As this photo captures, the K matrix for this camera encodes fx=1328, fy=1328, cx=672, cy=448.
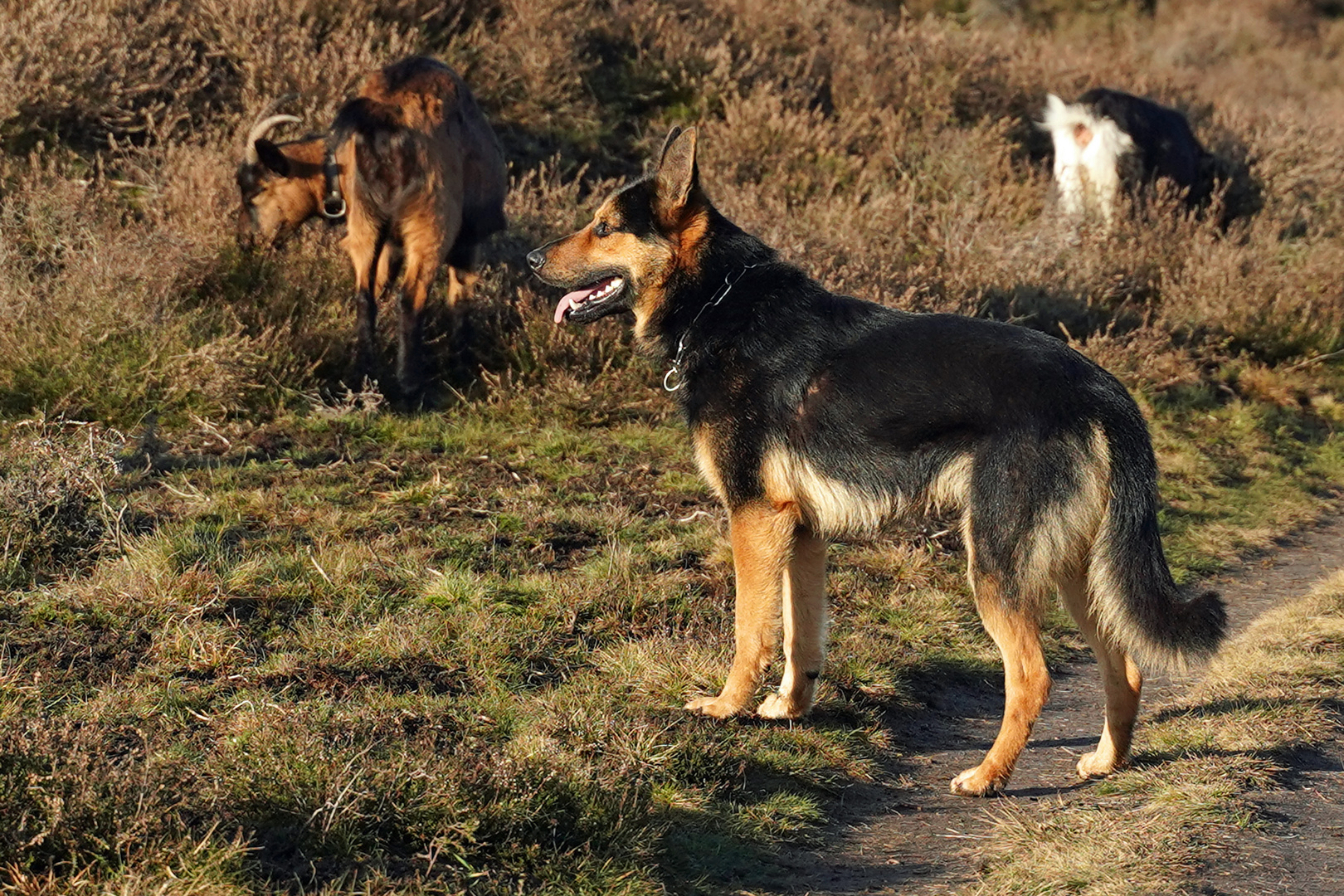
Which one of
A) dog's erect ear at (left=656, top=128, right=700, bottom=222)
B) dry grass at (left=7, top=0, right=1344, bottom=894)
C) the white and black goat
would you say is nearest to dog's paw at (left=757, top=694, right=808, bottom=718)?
dry grass at (left=7, top=0, right=1344, bottom=894)

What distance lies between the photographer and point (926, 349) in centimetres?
495

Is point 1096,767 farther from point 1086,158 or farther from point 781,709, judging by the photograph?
point 1086,158

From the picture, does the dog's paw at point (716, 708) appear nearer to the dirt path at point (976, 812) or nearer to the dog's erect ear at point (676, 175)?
the dirt path at point (976, 812)

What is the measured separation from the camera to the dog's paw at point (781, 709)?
540 cm

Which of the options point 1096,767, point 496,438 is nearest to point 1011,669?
point 1096,767

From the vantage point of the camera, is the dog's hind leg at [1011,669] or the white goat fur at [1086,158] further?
the white goat fur at [1086,158]

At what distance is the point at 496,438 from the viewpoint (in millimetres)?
8555

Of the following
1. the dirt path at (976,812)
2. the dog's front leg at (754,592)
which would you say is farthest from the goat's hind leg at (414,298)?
the dirt path at (976,812)

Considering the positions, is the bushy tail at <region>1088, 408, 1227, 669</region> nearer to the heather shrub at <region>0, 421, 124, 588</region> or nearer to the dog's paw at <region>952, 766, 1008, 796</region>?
the dog's paw at <region>952, 766, 1008, 796</region>

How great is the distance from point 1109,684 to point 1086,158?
9.36 meters

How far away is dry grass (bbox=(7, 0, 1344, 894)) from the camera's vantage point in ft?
13.1

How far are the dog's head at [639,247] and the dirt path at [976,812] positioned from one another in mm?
2149

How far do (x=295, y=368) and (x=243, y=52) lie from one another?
419 centimetres

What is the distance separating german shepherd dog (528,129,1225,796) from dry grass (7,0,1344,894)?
2.34 feet
